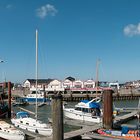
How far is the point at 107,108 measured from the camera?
29375 millimetres

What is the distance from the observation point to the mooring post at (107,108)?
95.7 ft

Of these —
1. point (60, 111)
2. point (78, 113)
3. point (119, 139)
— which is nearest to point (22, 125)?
point (78, 113)

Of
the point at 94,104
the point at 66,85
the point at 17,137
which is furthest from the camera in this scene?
the point at 66,85

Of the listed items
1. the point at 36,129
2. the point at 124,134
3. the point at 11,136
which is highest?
the point at 124,134

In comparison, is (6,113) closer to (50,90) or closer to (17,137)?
(17,137)

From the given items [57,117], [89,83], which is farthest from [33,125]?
[89,83]

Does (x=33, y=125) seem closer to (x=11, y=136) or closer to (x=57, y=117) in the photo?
(x=11, y=136)

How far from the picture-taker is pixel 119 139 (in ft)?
85.3

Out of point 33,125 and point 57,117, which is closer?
point 57,117

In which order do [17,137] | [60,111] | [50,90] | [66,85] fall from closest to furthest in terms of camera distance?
[60,111], [17,137], [50,90], [66,85]

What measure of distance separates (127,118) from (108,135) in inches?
633

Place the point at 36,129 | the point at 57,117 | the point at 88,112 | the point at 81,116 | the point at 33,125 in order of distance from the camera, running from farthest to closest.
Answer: the point at 81,116 → the point at 88,112 → the point at 33,125 → the point at 36,129 → the point at 57,117

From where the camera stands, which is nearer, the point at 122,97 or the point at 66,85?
the point at 122,97

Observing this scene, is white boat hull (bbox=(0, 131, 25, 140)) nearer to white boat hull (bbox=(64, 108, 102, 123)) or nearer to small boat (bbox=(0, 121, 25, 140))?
small boat (bbox=(0, 121, 25, 140))
